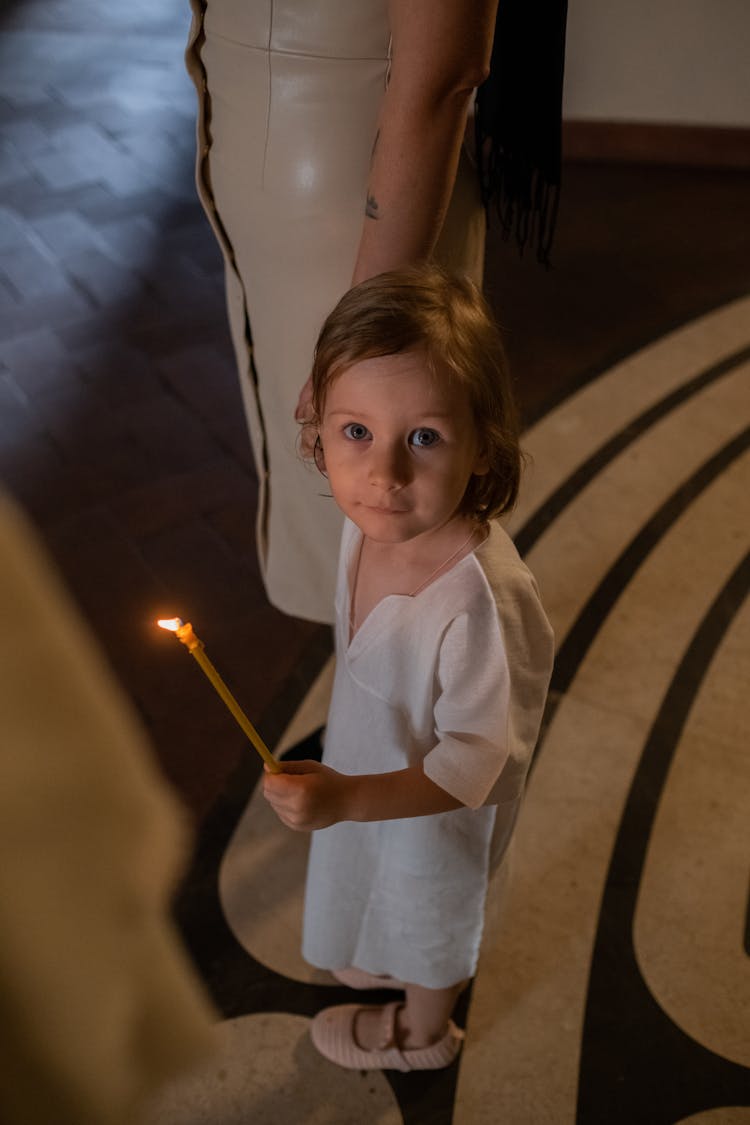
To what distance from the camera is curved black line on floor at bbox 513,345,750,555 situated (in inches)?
78.3

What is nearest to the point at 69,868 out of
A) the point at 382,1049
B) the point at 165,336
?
the point at 382,1049

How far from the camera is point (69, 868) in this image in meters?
0.36

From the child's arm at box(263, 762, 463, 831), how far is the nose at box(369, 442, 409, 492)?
225 millimetres

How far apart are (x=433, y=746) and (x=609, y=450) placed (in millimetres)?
1386

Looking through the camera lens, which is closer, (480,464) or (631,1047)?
(480,464)

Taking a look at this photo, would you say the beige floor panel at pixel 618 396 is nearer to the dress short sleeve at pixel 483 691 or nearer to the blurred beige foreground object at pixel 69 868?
the dress short sleeve at pixel 483 691

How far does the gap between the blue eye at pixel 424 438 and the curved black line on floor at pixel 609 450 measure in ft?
3.92

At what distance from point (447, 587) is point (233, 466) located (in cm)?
140

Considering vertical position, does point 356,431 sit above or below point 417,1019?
above

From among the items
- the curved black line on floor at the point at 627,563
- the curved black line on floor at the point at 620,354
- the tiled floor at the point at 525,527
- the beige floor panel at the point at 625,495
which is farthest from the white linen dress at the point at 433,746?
the curved black line on floor at the point at 620,354

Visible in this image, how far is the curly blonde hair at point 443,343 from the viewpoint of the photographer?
742mm

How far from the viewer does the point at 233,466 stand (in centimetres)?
215

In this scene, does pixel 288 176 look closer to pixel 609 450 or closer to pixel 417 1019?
pixel 417 1019

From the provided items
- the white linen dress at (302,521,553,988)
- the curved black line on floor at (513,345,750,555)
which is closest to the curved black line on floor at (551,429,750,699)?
the curved black line on floor at (513,345,750,555)
